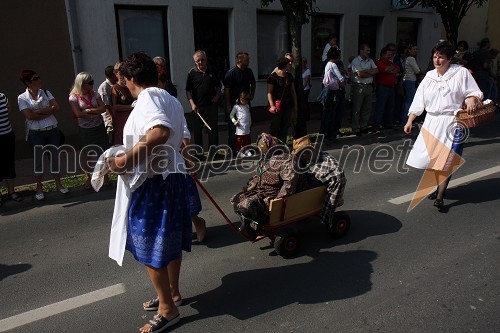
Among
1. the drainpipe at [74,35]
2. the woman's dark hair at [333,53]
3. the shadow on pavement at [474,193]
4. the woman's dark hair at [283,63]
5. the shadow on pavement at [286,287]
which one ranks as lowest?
the shadow on pavement at [286,287]

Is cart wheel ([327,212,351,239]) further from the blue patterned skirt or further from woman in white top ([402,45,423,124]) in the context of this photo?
woman in white top ([402,45,423,124])

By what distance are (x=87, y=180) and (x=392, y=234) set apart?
492cm

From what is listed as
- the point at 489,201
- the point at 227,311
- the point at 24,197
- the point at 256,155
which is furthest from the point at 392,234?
the point at 24,197

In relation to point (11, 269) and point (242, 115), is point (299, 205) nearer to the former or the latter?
point (11, 269)

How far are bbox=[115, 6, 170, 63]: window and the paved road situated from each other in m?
6.46

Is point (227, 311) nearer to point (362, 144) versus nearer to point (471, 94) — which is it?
point (471, 94)

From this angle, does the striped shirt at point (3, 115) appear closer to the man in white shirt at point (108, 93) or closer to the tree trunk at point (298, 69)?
the man in white shirt at point (108, 93)

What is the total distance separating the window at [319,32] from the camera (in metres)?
14.5

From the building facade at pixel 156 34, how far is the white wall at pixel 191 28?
2cm

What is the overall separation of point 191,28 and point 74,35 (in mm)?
3059

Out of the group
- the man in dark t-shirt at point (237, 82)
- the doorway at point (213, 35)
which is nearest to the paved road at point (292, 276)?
the man in dark t-shirt at point (237, 82)

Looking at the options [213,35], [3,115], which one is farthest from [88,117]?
[213,35]

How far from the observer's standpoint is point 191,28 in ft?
37.7

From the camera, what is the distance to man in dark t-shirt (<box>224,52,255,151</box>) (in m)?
8.55
